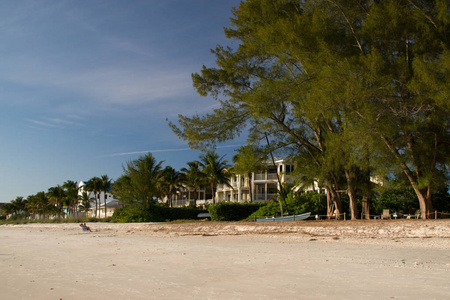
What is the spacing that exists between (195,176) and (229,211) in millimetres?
26330

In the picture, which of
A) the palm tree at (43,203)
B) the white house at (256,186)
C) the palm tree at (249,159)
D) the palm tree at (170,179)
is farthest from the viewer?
the palm tree at (43,203)

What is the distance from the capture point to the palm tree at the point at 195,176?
55112mm

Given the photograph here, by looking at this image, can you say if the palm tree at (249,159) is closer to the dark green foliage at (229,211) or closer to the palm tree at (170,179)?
the dark green foliage at (229,211)

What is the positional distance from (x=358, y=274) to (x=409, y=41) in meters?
13.2

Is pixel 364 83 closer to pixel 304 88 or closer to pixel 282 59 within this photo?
pixel 304 88

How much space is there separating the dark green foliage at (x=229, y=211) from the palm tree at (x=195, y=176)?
24.6m

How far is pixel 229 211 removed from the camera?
2992 centimetres

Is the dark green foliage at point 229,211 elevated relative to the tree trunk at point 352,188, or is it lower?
lower

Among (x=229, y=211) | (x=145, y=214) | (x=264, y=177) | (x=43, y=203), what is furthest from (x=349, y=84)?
(x=43, y=203)

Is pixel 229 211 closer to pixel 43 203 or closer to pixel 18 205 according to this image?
pixel 43 203

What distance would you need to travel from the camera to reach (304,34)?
15.6 m

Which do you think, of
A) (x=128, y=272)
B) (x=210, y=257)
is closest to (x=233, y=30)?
(x=210, y=257)

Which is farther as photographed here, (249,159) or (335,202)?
(335,202)

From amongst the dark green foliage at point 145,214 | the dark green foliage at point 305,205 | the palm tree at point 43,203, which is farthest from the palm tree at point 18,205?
the dark green foliage at point 305,205
